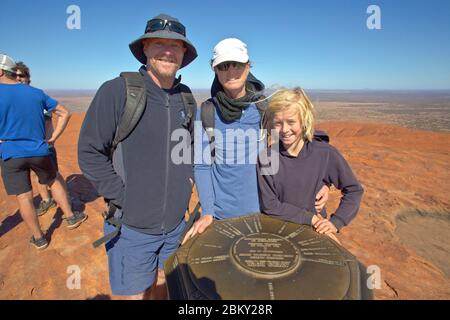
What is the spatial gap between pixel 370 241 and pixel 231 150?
3103 millimetres

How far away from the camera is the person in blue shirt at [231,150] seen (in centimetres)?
194

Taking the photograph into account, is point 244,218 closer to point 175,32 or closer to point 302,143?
point 302,143

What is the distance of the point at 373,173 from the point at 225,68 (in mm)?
6161

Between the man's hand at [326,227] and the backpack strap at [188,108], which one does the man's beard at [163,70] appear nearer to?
the backpack strap at [188,108]

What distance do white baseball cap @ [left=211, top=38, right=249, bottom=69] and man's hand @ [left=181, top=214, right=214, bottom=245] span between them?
110 cm

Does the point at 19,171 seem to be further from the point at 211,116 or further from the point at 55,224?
the point at 211,116

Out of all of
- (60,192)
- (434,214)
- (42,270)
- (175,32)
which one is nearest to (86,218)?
(60,192)

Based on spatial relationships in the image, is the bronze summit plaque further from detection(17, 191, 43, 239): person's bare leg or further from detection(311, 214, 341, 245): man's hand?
detection(17, 191, 43, 239): person's bare leg

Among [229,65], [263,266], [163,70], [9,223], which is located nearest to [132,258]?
[263,266]

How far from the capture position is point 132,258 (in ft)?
6.54

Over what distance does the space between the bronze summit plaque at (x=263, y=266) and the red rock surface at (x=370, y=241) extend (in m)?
1.84

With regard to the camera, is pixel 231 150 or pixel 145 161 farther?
pixel 231 150

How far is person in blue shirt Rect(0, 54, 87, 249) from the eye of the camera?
296cm

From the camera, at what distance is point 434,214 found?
4.98 m
